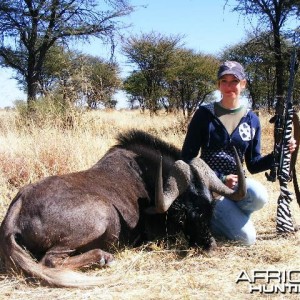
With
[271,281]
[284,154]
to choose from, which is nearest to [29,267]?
[271,281]

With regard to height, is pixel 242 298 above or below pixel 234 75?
below

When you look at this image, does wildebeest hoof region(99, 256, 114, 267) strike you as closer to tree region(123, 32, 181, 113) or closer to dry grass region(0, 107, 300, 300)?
dry grass region(0, 107, 300, 300)

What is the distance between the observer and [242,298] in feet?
10.1

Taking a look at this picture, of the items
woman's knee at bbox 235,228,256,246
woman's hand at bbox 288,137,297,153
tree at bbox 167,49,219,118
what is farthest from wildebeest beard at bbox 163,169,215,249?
tree at bbox 167,49,219,118

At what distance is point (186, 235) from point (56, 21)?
12.7m

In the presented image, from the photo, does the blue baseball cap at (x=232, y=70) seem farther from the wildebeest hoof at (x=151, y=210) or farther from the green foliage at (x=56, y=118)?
the green foliage at (x=56, y=118)

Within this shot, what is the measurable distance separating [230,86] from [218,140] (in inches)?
19.1

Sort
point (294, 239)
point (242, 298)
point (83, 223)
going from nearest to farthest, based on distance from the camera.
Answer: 1. point (242, 298)
2. point (83, 223)
3. point (294, 239)

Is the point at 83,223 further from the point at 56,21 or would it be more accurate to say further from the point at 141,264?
the point at 56,21

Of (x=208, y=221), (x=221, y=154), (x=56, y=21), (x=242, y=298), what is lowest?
(x=242, y=298)

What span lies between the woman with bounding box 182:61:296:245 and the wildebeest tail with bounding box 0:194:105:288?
1439 millimetres

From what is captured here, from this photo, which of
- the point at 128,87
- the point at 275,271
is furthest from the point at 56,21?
the point at 275,271

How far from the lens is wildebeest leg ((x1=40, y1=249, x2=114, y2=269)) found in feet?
11.4

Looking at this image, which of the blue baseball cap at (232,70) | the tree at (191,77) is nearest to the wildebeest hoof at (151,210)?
the blue baseball cap at (232,70)
